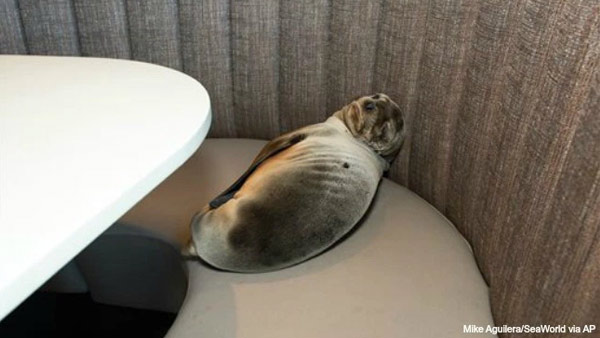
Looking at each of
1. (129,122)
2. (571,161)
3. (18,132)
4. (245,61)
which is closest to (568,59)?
(571,161)

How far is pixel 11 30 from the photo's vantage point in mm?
1212

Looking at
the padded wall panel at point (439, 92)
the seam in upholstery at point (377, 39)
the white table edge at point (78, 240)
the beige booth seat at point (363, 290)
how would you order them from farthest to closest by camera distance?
the seam in upholstery at point (377, 39)
the padded wall panel at point (439, 92)
the beige booth seat at point (363, 290)
the white table edge at point (78, 240)

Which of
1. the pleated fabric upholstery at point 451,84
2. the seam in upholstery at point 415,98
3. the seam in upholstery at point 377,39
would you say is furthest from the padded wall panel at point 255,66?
the seam in upholstery at point 415,98

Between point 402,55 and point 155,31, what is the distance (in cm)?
56

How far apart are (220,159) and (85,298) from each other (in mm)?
491

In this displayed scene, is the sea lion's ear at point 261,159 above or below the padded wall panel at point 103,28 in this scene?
below

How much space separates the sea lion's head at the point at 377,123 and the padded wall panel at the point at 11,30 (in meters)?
0.81

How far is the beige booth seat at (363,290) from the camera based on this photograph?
0.70 meters

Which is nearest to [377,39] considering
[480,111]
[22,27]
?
[480,111]

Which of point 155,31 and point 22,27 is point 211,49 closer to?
point 155,31

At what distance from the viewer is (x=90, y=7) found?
1.17 metres

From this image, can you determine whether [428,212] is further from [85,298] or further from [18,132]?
[85,298]

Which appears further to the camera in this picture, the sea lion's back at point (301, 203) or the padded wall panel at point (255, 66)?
the padded wall panel at point (255, 66)

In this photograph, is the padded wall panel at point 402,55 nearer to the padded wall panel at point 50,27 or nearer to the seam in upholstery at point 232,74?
the seam in upholstery at point 232,74
